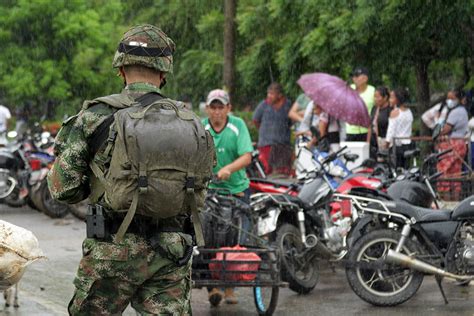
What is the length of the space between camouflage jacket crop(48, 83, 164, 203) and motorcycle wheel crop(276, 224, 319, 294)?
540cm

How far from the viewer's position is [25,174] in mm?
17891

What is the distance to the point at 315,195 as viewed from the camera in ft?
38.1

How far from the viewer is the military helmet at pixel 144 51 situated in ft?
18.1

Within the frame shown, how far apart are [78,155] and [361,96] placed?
1143 centimetres

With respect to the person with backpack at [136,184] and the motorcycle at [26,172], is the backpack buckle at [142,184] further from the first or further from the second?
the motorcycle at [26,172]

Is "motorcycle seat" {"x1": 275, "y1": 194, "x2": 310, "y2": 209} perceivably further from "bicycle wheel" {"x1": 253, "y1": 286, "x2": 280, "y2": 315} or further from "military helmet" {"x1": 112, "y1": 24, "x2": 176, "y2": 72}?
"military helmet" {"x1": 112, "y1": 24, "x2": 176, "y2": 72}

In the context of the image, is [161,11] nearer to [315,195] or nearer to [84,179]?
[315,195]

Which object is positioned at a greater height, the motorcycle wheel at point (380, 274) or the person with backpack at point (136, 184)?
the person with backpack at point (136, 184)

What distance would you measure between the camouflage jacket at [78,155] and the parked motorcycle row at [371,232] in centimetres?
499

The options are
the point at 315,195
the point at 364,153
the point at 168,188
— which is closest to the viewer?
the point at 168,188

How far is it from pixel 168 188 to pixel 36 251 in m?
1.38

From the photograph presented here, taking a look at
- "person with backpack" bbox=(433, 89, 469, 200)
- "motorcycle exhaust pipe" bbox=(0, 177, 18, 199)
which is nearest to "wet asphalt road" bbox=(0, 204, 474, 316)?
"person with backpack" bbox=(433, 89, 469, 200)

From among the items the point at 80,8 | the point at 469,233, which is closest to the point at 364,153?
the point at 469,233

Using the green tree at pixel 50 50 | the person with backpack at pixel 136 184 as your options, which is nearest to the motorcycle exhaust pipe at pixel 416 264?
the person with backpack at pixel 136 184
